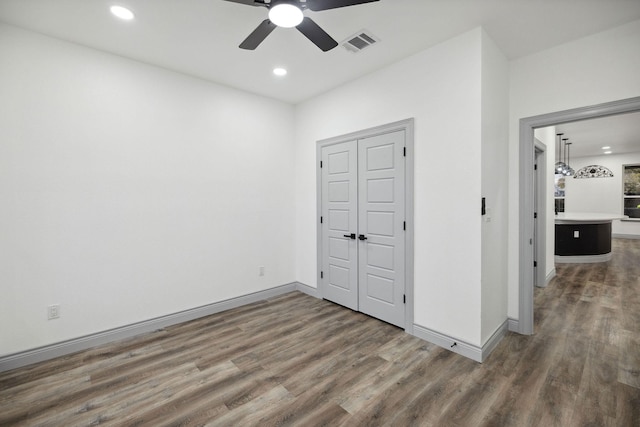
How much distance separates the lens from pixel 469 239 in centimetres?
270

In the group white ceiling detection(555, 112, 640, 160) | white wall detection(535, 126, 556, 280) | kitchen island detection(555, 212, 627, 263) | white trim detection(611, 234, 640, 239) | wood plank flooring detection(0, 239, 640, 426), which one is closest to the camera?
wood plank flooring detection(0, 239, 640, 426)

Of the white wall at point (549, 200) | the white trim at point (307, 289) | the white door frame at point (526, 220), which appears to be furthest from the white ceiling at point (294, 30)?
the white trim at point (307, 289)

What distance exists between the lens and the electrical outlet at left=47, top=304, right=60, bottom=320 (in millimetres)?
2695

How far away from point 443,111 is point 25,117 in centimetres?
391

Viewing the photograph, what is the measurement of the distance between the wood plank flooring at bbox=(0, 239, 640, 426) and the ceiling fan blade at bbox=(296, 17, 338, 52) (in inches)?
107

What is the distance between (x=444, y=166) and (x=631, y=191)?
36.7ft

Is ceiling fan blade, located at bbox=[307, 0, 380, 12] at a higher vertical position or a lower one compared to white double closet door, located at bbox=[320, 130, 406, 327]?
higher

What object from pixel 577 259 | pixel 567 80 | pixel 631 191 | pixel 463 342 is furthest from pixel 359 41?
pixel 631 191

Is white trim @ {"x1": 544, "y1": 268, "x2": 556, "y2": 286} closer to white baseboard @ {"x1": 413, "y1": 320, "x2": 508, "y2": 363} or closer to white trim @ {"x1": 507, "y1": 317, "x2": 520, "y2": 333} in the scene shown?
white trim @ {"x1": 507, "y1": 317, "x2": 520, "y2": 333}

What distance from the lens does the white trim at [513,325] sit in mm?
3153

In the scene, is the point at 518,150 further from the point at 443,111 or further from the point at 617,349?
the point at 617,349

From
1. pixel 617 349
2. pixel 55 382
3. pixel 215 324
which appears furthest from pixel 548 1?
pixel 55 382

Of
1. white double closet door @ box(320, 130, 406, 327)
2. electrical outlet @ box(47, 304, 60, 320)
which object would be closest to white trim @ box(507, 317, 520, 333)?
white double closet door @ box(320, 130, 406, 327)

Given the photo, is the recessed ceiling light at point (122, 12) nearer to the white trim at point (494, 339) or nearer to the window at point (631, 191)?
the white trim at point (494, 339)
